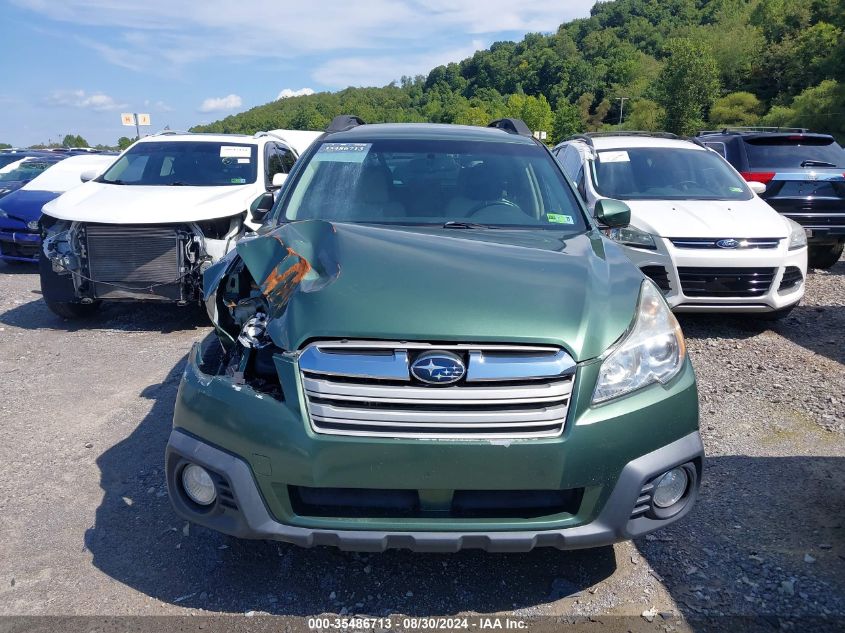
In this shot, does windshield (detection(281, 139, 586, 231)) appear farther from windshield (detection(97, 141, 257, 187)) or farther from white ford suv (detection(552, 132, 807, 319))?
windshield (detection(97, 141, 257, 187))

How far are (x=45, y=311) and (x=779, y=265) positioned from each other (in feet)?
24.8

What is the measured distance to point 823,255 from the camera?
9500mm

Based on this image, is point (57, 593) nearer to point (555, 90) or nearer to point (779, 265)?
point (779, 265)

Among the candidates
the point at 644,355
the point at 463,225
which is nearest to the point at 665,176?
the point at 463,225

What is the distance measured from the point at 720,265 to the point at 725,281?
0.55ft

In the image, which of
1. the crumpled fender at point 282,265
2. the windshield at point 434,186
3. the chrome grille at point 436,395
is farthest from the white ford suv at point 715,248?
the chrome grille at point 436,395

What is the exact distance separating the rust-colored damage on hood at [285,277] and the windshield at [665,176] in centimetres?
504

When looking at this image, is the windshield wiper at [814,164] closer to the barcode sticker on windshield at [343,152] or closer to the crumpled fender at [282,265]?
the barcode sticker on windshield at [343,152]

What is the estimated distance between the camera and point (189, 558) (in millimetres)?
2984

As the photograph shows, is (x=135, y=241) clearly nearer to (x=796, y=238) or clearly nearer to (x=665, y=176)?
(x=665, y=176)

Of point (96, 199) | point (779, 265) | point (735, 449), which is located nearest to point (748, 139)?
point (779, 265)

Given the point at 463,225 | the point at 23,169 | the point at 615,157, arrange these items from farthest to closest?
the point at 23,169, the point at 615,157, the point at 463,225

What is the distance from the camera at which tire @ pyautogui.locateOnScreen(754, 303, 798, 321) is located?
256 inches

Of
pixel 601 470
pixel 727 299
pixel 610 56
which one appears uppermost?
pixel 610 56
